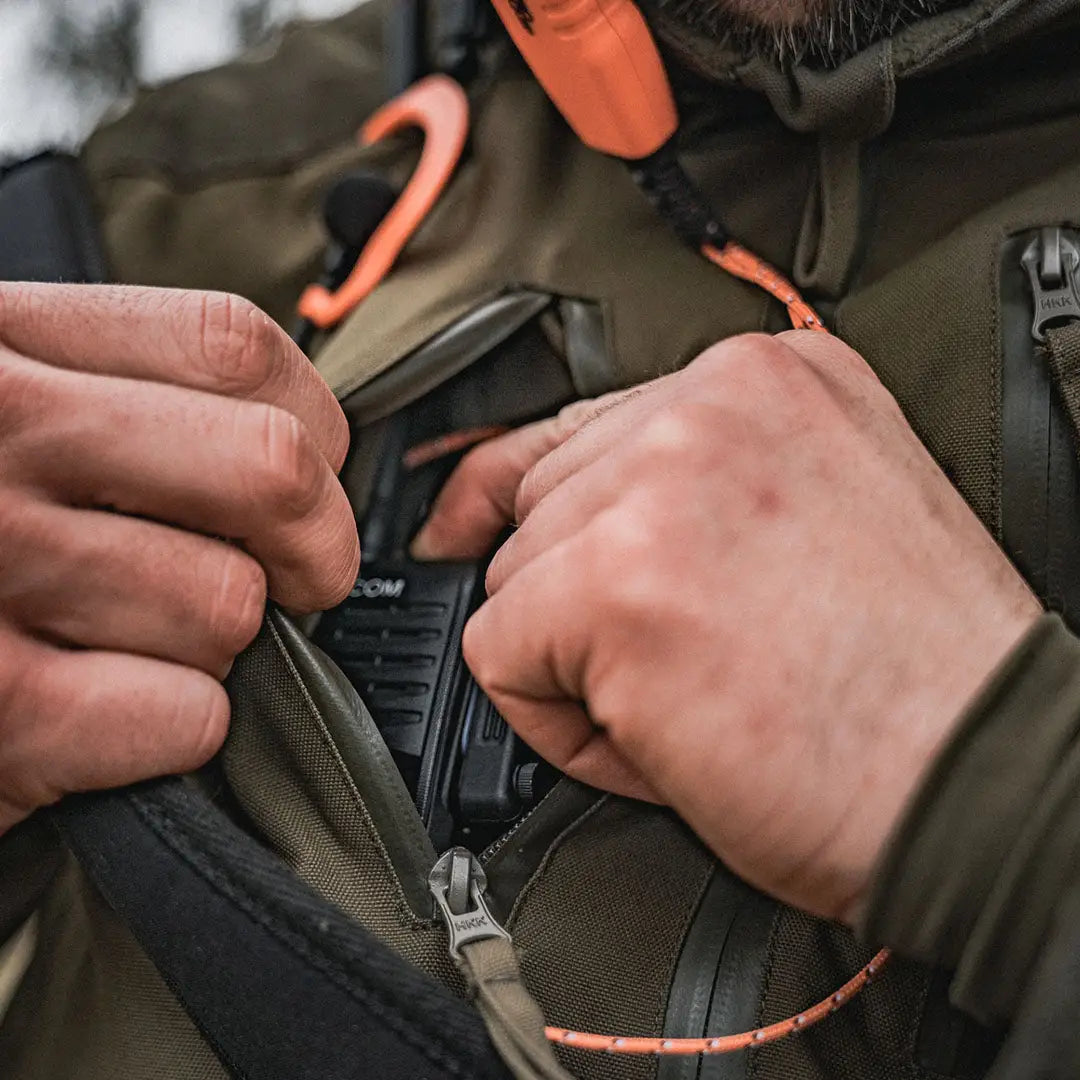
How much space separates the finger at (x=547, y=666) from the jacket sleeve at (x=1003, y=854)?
0.39 ft

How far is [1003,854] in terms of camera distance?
37 cm

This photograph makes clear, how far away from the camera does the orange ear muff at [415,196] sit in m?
0.76

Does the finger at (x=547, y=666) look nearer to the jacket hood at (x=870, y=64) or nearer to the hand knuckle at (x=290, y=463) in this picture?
the hand knuckle at (x=290, y=463)

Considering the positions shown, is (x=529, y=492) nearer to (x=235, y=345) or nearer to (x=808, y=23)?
(x=235, y=345)

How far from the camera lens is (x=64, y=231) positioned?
84 centimetres

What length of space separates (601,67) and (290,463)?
0.32 metres

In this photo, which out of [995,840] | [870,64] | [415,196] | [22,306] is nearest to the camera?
[995,840]

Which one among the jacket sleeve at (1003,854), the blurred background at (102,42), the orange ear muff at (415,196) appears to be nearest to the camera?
the jacket sleeve at (1003,854)

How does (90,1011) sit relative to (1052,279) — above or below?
below

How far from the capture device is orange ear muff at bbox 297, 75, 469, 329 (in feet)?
2.49

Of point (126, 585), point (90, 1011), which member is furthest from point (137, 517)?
point (90, 1011)

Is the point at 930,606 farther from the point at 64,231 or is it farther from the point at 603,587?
the point at 64,231

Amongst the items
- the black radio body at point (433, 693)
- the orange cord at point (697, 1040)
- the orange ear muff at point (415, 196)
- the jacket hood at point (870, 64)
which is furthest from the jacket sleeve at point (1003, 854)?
the orange ear muff at point (415, 196)

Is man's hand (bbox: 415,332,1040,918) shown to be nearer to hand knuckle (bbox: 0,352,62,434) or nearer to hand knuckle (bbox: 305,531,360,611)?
hand knuckle (bbox: 305,531,360,611)
